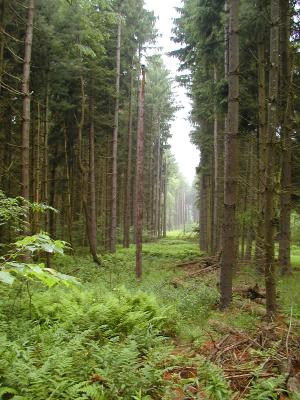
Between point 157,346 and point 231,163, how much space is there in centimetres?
494

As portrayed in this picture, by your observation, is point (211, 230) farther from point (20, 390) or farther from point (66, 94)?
point (20, 390)

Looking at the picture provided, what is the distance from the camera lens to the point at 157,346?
5.70 metres

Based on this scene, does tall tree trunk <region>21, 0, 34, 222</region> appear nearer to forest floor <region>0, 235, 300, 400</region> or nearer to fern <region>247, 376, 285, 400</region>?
forest floor <region>0, 235, 300, 400</region>

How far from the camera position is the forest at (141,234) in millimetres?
4133

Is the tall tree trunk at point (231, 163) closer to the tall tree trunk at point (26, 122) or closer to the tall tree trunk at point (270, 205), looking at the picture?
the tall tree trunk at point (270, 205)

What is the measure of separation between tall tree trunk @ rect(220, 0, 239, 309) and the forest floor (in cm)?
69

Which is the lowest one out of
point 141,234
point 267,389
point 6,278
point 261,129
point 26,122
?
point 267,389

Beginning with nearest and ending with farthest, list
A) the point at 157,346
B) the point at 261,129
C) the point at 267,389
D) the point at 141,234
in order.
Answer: the point at 267,389 → the point at 157,346 → the point at 261,129 → the point at 141,234

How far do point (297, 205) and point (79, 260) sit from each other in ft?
35.1

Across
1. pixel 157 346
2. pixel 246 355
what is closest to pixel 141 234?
pixel 157 346

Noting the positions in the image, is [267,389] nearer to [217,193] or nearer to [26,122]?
[26,122]

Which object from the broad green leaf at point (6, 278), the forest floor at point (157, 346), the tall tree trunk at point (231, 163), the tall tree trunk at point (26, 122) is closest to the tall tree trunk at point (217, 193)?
the forest floor at point (157, 346)

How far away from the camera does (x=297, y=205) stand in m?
16.8

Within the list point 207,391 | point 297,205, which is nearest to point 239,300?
point 207,391
